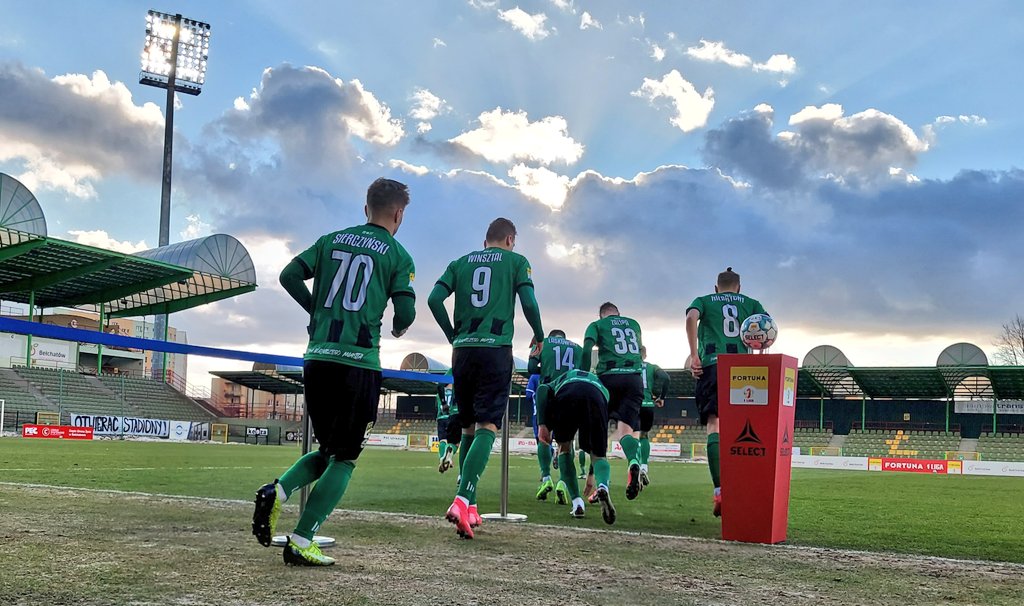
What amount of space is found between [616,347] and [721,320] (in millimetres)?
1285

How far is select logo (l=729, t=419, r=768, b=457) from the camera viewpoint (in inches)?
235

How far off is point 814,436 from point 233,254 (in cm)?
3884

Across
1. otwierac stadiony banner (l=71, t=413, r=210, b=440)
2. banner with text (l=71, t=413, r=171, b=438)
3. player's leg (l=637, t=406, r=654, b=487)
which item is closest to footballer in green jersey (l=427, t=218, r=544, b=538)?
player's leg (l=637, t=406, r=654, b=487)

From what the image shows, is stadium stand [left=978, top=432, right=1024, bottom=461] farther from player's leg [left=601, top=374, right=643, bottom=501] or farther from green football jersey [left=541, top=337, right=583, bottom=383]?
green football jersey [left=541, top=337, right=583, bottom=383]

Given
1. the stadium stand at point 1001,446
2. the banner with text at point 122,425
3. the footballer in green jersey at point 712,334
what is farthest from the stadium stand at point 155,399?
the footballer in green jersey at point 712,334

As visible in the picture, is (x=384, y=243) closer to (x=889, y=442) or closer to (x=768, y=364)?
(x=768, y=364)

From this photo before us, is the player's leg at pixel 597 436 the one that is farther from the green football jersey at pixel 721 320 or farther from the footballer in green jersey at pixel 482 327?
the footballer in green jersey at pixel 482 327

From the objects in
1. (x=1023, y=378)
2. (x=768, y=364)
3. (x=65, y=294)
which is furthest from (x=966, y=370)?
(x=65, y=294)

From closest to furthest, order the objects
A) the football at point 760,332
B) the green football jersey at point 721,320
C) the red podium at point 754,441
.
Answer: the red podium at point 754,441 → the football at point 760,332 → the green football jersey at point 721,320

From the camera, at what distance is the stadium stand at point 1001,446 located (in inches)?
1754

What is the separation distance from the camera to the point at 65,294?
55.4 meters

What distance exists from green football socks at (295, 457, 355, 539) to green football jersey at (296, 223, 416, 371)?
1.87ft

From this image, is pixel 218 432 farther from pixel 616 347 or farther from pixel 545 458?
pixel 616 347

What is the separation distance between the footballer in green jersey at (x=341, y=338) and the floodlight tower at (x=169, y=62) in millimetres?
56801
